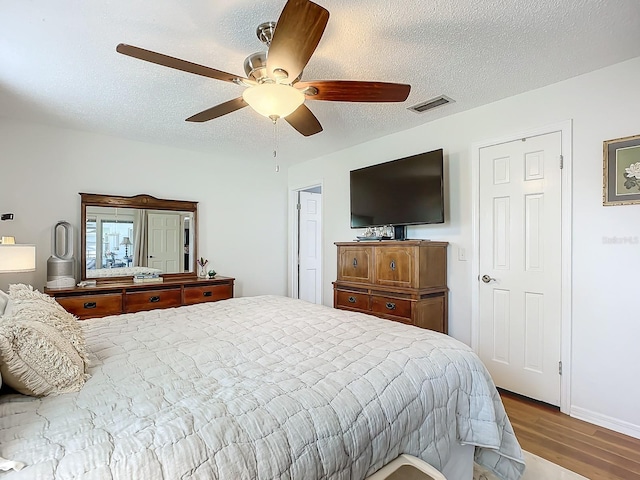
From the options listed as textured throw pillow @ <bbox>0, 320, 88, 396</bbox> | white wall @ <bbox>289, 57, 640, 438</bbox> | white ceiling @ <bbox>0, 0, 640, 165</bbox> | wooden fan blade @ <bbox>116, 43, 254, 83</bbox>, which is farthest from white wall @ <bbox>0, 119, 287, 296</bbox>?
white wall @ <bbox>289, 57, 640, 438</bbox>

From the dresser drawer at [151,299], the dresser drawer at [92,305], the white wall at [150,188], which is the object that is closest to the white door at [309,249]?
the white wall at [150,188]

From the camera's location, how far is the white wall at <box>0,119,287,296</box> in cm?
336

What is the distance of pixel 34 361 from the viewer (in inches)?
41.1

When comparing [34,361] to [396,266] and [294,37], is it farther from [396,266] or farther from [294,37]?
[396,266]

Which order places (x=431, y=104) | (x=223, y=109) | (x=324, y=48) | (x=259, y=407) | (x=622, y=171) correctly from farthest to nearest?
(x=431, y=104) → (x=622, y=171) → (x=223, y=109) → (x=324, y=48) → (x=259, y=407)

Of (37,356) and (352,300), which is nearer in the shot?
(37,356)

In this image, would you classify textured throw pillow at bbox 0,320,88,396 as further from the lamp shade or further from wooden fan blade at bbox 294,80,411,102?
the lamp shade

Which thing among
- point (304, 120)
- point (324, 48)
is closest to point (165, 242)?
point (304, 120)

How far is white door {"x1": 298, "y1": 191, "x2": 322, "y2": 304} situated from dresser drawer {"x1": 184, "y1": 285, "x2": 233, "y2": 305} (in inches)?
54.4

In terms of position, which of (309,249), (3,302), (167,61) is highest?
(167,61)

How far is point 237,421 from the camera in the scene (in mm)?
933

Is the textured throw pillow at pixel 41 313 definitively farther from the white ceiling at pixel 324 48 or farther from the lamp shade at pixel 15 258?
the white ceiling at pixel 324 48

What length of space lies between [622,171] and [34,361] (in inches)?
129

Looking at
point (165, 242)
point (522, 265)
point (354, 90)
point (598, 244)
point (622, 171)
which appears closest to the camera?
point (354, 90)
